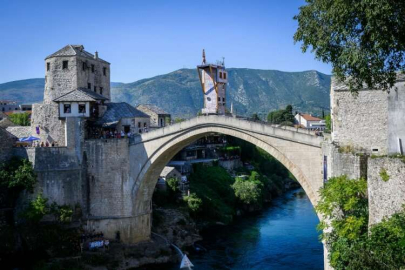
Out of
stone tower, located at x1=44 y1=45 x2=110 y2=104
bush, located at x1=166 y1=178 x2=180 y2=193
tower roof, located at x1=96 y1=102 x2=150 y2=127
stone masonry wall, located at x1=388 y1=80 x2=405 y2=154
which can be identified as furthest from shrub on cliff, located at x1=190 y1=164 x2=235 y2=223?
stone masonry wall, located at x1=388 y1=80 x2=405 y2=154

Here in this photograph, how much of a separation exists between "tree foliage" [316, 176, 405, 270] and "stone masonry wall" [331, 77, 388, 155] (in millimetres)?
2243

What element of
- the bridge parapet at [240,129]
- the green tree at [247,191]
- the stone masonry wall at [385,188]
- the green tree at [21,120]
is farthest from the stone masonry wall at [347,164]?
the green tree at [21,120]

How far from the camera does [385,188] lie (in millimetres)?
17391

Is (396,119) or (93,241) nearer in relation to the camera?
(396,119)

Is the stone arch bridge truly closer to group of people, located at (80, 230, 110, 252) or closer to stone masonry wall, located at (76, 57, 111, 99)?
group of people, located at (80, 230, 110, 252)

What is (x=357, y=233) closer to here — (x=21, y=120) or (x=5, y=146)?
(x=5, y=146)

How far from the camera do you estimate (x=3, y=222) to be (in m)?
31.3

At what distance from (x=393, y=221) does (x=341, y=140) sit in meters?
6.22

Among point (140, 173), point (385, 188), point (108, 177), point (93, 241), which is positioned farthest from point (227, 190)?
point (385, 188)

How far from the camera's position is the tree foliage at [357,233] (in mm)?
16188

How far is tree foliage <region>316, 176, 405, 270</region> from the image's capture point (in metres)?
16.2

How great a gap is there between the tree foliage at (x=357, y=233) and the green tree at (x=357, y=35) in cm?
479

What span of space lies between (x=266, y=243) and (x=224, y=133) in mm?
11018

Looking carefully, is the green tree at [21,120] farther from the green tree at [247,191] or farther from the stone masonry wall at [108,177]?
the stone masonry wall at [108,177]
